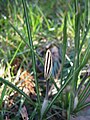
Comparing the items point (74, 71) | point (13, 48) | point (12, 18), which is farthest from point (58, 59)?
point (74, 71)

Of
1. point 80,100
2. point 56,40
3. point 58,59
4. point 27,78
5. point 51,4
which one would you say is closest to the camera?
point 80,100

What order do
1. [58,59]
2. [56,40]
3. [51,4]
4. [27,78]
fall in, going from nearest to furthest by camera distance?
[27,78] → [58,59] → [56,40] → [51,4]

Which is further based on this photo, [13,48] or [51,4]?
[51,4]

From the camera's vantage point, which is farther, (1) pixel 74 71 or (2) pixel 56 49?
(2) pixel 56 49

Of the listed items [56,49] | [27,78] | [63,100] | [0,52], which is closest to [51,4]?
[56,49]

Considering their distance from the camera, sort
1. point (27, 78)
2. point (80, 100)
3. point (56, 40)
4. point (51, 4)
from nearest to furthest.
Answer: point (80, 100) → point (27, 78) → point (56, 40) → point (51, 4)

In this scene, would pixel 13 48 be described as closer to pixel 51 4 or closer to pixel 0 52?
pixel 0 52

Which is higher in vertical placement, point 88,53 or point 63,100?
point 88,53

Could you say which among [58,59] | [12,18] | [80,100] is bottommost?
[80,100]

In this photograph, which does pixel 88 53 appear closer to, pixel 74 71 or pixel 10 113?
pixel 74 71
